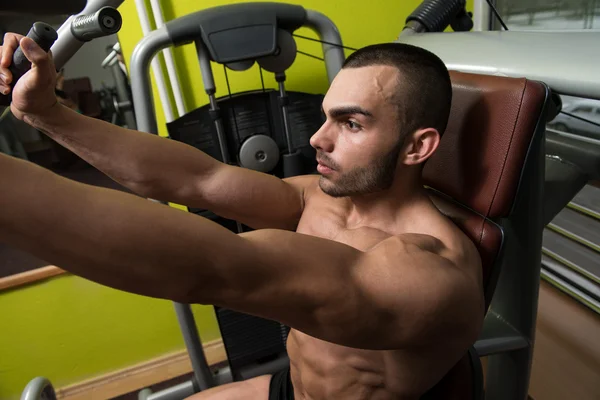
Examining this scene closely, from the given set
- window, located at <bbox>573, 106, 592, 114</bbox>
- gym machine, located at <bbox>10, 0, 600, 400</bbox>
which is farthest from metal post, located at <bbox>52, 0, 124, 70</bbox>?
window, located at <bbox>573, 106, 592, 114</bbox>

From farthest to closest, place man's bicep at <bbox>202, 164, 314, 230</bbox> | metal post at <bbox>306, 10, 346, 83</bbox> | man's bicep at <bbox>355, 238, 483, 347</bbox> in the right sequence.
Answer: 1. metal post at <bbox>306, 10, 346, 83</bbox>
2. man's bicep at <bbox>202, 164, 314, 230</bbox>
3. man's bicep at <bbox>355, 238, 483, 347</bbox>

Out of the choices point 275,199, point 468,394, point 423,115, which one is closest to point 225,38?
point 275,199

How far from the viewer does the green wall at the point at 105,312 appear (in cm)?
149

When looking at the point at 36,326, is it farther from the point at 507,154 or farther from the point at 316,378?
the point at 507,154

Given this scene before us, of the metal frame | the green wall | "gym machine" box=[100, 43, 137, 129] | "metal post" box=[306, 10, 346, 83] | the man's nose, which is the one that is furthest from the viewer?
the green wall

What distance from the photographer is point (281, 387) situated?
0.92 metres

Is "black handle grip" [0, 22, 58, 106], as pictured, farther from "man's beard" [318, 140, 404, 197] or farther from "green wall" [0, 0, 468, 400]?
"green wall" [0, 0, 468, 400]

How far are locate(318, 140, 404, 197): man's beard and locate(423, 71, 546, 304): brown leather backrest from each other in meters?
0.14

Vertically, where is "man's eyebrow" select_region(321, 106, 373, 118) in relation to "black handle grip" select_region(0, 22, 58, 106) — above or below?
below

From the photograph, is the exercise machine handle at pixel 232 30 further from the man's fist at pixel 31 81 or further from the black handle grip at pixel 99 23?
the man's fist at pixel 31 81

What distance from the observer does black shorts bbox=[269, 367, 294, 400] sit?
0.90 metres

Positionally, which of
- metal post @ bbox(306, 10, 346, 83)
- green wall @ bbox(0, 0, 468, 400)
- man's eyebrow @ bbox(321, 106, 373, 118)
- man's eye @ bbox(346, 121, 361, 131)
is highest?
metal post @ bbox(306, 10, 346, 83)

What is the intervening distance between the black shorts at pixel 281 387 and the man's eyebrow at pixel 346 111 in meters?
0.58

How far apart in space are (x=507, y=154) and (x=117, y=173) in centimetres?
71
